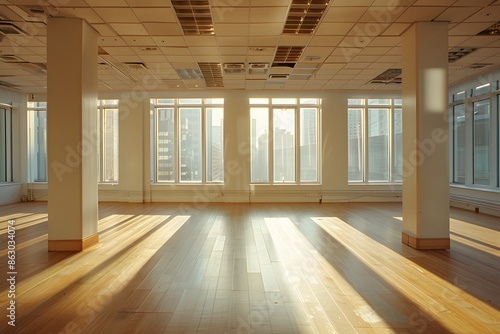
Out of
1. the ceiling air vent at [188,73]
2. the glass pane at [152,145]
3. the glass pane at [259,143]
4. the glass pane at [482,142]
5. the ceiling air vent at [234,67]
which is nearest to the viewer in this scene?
the ceiling air vent at [234,67]

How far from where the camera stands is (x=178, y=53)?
7770 mm

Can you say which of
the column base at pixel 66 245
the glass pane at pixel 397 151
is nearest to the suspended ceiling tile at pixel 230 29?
the column base at pixel 66 245

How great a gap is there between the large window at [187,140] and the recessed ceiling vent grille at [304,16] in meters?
6.54

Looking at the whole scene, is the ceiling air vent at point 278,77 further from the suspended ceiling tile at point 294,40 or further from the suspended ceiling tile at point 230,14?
the suspended ceiling tile at point 230,14

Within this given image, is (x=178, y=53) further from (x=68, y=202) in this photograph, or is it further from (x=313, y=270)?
(x=313, y=270)

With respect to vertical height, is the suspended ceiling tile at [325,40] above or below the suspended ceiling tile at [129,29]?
above

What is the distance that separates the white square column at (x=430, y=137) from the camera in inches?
230

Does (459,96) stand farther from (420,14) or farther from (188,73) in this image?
(188,73)

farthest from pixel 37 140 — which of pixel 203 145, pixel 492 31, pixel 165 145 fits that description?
pixel 492 31

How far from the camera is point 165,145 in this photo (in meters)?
13.1

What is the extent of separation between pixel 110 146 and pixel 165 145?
2.05m

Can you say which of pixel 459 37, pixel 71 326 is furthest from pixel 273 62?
pixel 71 326

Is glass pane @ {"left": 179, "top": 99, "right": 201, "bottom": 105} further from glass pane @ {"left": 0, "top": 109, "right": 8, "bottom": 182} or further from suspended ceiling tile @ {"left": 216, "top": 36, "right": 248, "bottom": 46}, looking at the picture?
glass pane @ {"left": 0, "top": 109, "right": 8, "bottom": 182}

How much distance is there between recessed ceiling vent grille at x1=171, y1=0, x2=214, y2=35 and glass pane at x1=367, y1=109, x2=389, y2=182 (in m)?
8.33
